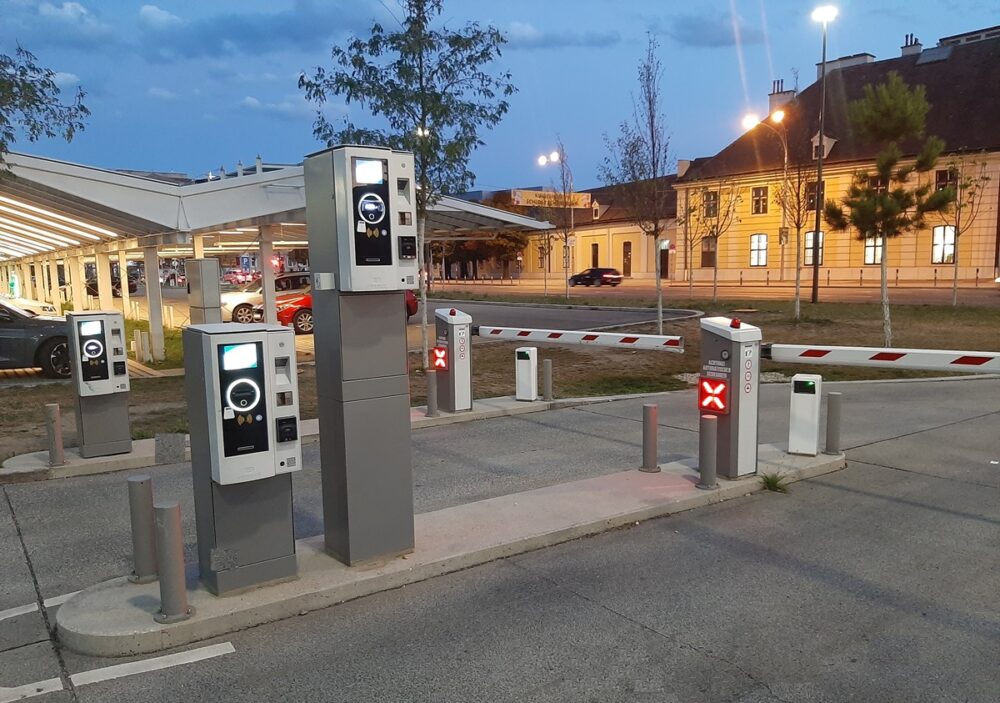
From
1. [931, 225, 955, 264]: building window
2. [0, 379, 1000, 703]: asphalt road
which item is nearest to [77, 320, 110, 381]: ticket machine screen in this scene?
[0, 379, 1000, 703]: asphalt road

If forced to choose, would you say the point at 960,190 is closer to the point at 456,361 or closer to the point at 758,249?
the point at 758,249

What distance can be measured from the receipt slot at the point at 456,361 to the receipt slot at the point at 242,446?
5.53 meters

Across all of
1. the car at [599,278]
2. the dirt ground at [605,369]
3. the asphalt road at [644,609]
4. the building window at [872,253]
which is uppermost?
the building window at [872,253]

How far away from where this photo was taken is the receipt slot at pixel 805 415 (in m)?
7.32

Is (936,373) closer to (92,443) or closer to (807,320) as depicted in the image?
(807,320)

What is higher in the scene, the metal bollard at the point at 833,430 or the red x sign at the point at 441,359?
the red x sign at the point at 441,359

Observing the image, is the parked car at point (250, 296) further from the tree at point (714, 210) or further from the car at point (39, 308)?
the tree at point (714, 210)

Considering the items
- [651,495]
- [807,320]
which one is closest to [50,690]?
[651,495]

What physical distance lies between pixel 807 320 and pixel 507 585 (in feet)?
59.8

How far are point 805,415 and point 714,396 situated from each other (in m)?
1.29

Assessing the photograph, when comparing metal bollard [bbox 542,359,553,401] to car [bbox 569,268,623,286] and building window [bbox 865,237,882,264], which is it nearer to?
building window [bbox 865,237,882,264]

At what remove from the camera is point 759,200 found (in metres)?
50.1

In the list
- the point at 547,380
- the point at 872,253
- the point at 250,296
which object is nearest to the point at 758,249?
the point at 872,253

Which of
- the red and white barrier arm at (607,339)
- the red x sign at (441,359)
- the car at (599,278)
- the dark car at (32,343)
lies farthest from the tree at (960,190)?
the car at (599,278)
